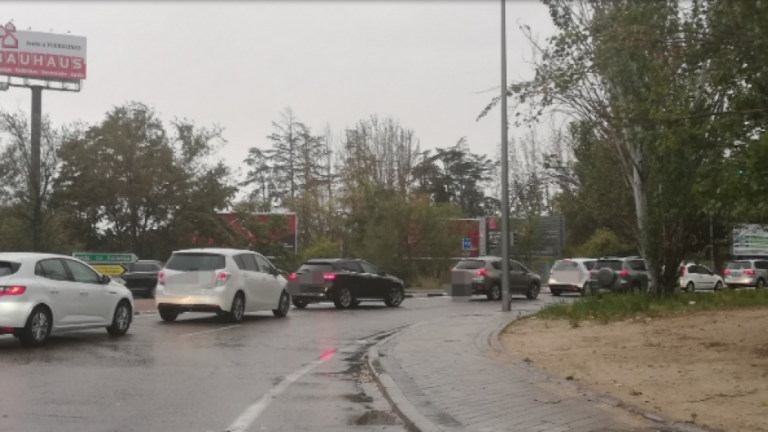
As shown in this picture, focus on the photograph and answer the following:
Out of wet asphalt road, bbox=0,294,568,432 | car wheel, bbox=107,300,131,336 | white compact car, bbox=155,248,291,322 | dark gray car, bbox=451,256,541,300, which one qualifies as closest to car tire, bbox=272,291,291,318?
white compact car, bbox=155,248,291,322

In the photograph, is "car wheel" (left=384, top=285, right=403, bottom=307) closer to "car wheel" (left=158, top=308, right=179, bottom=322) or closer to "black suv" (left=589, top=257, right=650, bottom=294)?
"black suv" (left=589, top=257, right=650, bottom=294)

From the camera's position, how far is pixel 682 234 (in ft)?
73.5

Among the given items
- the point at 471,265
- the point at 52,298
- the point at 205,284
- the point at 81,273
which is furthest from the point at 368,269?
the point at 52,298

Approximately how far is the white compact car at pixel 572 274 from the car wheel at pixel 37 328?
23292 millimetres

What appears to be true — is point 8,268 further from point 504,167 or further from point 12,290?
point 504,167

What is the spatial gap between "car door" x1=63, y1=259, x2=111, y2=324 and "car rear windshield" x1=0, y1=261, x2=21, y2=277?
4.37 feet

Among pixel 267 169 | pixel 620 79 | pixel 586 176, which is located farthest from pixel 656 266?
pixel 267 169

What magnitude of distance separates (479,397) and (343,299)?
1561cm

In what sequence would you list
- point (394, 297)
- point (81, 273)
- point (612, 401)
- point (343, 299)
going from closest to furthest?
point (612, 401) < point (81, 273) < point (343, 299) < point (394, 297)

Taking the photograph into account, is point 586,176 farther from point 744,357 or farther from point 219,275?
point 744,357

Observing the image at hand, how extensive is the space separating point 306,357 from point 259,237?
31.7 metres

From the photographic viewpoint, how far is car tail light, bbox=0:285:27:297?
12555 millimetres

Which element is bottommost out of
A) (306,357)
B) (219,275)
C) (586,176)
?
(306,357)

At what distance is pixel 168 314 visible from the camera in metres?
18.7
